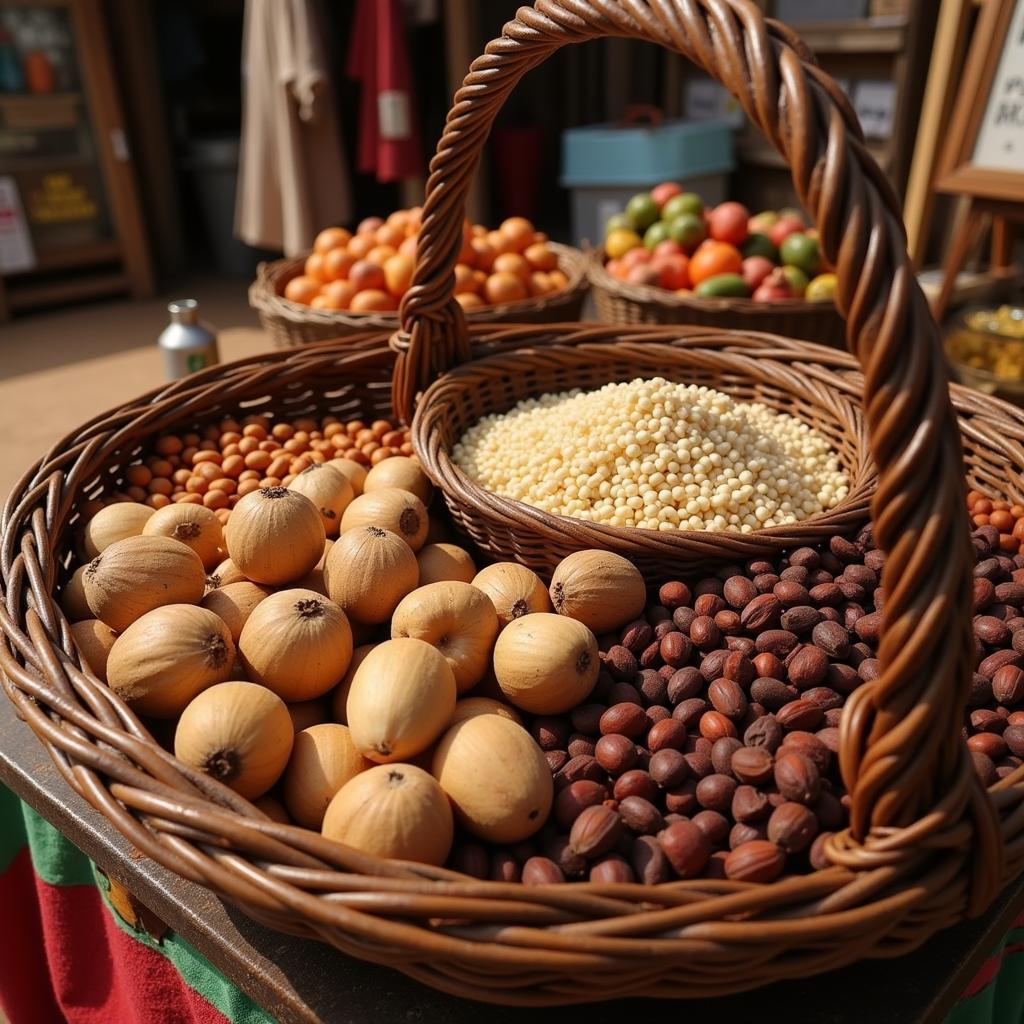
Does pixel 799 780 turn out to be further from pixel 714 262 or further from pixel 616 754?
pixel 714 262

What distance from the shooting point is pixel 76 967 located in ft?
4.36

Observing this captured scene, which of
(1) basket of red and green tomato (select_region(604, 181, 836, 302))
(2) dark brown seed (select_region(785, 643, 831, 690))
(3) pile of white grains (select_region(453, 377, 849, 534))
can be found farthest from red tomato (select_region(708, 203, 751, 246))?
(2) dark brown seed (select_region(785, 643, 831, 690))

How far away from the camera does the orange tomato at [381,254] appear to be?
2.45m

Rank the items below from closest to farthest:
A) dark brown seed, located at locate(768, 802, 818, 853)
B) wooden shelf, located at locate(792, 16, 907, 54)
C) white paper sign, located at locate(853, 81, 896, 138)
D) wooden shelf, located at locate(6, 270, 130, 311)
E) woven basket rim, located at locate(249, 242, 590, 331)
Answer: dark brown seed, located at locate(768, 802, 818, 853) < woven basket rim, located at locate(249, 242, 590, 331) < wooden shelf, located at locate(792, 16, 907, 54) < white paper sign, located at locate(853, 81, 896, 138) < wooden shelf, located at locate(6, 270, 130, 311)

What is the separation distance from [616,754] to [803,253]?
206 centimetres

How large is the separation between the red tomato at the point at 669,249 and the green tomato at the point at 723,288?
23 cm

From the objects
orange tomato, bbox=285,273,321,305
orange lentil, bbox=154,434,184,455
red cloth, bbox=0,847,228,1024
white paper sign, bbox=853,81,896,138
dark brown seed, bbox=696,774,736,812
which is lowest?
red cloth, bbox=0,847,228,1024

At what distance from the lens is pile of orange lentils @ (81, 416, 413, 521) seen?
1.49 m

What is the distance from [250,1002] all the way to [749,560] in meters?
0.80

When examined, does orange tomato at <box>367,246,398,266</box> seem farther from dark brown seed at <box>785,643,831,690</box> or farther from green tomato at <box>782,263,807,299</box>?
dark brown seed at <box>785,643,831,690</box>

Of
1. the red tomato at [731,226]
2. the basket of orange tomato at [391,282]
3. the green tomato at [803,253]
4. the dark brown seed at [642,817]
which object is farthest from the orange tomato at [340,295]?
the dark brown seed at [642,817]

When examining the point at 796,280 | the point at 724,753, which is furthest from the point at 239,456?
the point at 796,280

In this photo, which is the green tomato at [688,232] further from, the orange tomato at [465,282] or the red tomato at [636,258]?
the orange tomato at [465,282]

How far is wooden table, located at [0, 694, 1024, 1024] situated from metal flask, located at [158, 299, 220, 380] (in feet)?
4.74
